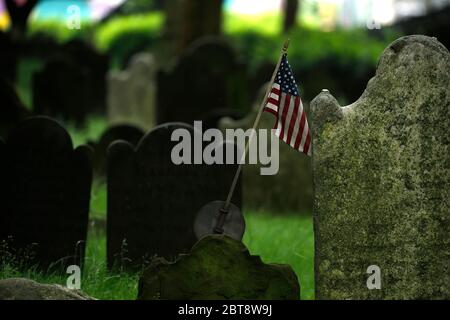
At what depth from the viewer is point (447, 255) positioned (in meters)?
5.84

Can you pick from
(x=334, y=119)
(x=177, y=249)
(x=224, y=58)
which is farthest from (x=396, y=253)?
(x=224, y=58)

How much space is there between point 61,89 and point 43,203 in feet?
23.5

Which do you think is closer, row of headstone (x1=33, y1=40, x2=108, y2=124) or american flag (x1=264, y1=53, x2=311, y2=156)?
american flag (x1=264, y1=53, x2=311, y2=156)

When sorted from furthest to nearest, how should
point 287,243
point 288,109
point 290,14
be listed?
point 290,14 < point 287,243 < point 288,109

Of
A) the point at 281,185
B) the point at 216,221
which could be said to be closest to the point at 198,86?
the point at 281,185

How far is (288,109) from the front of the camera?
637cm

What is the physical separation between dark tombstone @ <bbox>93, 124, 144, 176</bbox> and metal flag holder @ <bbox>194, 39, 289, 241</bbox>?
324 centimetres

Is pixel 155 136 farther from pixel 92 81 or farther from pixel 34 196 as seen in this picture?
pixel 92 81

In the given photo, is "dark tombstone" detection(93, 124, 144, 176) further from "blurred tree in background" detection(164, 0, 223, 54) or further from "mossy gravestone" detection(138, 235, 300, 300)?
"blurred tree in background" detection(164, 0, 223, 54)

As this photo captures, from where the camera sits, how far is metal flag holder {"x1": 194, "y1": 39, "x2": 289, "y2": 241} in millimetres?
6305

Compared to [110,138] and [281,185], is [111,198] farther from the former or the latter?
[281,185]

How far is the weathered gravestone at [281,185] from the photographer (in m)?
10.2

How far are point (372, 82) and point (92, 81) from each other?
39.2 ft

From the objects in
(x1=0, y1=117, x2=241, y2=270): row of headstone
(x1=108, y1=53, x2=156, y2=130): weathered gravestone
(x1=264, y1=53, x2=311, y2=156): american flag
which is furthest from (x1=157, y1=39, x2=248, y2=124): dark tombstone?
(x1=264, y1=53, x2=311, y2=156): american flag
